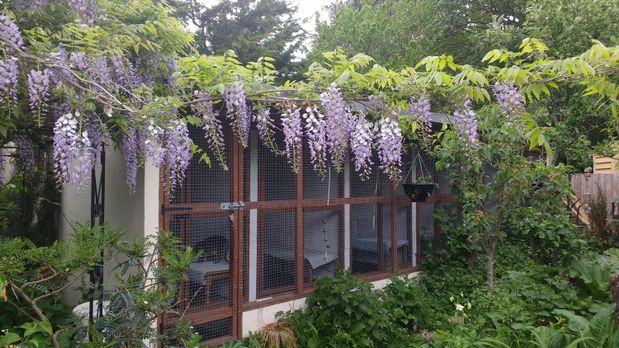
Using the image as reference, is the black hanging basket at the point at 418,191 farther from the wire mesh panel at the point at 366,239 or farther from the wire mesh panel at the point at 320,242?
the wire mesh panel at the point at 320,242

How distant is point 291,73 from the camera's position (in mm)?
15305

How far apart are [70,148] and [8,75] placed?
18.3 inches

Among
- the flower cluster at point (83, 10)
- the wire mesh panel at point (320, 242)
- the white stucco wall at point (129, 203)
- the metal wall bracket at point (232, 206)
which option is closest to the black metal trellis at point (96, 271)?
the white stucco wall at point (129, 203)

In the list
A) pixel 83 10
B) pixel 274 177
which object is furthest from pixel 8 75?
pixel 274 177

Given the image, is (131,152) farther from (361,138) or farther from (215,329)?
(215,329)

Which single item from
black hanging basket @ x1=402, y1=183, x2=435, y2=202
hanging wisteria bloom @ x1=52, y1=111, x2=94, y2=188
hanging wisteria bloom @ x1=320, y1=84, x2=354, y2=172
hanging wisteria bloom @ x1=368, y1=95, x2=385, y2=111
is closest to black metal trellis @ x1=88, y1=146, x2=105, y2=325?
hanging wisteria bloom @ x1=52, y1=111, x2=94, y2=188

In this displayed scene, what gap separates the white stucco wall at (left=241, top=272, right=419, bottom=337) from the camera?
3943 mm

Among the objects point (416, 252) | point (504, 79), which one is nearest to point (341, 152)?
point (504, 79)

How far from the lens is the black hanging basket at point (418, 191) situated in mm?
5094

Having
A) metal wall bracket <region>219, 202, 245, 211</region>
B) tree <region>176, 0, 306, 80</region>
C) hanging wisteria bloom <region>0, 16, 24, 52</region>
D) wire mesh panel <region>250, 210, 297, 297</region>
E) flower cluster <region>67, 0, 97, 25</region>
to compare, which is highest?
tree <region>176, 0, 306, 80</region>

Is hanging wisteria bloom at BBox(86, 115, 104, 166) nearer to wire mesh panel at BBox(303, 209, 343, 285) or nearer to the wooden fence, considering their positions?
wire mesh panel at BBox(303, 209, 343, 285)

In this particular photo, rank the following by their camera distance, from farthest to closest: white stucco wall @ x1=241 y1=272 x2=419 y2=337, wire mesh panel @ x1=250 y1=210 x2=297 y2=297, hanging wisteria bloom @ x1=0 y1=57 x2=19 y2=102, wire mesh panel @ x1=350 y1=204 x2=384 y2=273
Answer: wire mesh panel @ x1=350 y1=204 x2=384 y2=273 → wire mesh panel @ x1=250 y1=210 x2=297 y2=297 → white stucco wall @ x1=241 y1=272 x2=419 y2=337 → hanging wisteria bloom @ x1=0 y1=57 x2=19 y2=102

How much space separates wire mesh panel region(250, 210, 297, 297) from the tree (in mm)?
11463

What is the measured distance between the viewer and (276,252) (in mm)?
4234
